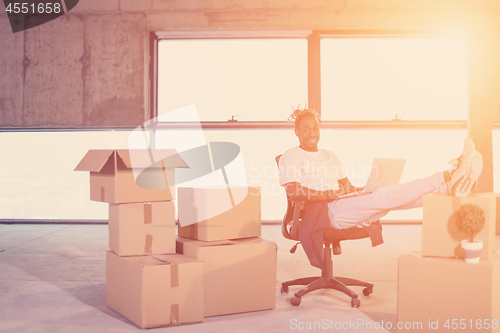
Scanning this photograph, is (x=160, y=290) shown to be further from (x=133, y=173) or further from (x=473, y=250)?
(x=473, y=250)

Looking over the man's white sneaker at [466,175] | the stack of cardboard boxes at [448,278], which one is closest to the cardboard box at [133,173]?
the stack of cardboard boxes at [448,278]

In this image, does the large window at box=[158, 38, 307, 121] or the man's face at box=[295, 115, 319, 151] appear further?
the large window at box=[158, 38, 307, 121]

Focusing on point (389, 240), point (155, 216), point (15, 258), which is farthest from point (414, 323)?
point (15, 258)

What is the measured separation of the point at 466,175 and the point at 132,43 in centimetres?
446

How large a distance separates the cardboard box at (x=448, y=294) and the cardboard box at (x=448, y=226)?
0.17 feet

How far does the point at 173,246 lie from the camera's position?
2.33 meters

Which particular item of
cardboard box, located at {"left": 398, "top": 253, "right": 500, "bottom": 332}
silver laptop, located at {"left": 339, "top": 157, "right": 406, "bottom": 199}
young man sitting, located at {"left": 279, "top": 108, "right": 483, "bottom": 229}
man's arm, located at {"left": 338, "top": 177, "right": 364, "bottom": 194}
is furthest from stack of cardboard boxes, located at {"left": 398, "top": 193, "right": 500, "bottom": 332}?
man's arm, located at {"left": 338, "top": 177, "right": 364, "bottom": 194}

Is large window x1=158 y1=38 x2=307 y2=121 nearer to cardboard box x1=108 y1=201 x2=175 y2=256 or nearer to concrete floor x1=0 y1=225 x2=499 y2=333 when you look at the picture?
concrete floor x1=0 y1=225 x2=499 y2=333

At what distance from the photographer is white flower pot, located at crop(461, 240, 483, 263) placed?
1787mm

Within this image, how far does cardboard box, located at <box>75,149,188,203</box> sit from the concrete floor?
0.59m

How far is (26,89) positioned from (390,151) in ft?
14.3

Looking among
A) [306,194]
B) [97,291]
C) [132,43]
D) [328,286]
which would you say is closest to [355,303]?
[328,286]

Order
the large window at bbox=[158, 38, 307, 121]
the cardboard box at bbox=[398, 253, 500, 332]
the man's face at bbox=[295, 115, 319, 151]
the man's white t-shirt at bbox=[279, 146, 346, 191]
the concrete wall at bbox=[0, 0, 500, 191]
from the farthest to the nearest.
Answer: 1. the large window at bbox=[158, 38, 307, 121]
2. the concrete wall at bbox=[0, 0, 500, 191]
3. the man's face at bbox=[295, 115, 319, 151]
4. the man's white t-shirt at bbox=[279, 146, 346, 191]
5. the cardboard box at bbox=[398, 253, 500, 332]

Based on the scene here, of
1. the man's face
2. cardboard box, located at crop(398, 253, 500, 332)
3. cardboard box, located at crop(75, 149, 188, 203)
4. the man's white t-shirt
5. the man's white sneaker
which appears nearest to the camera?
cardboard box, located at crop(398, 253, 500, 332)
